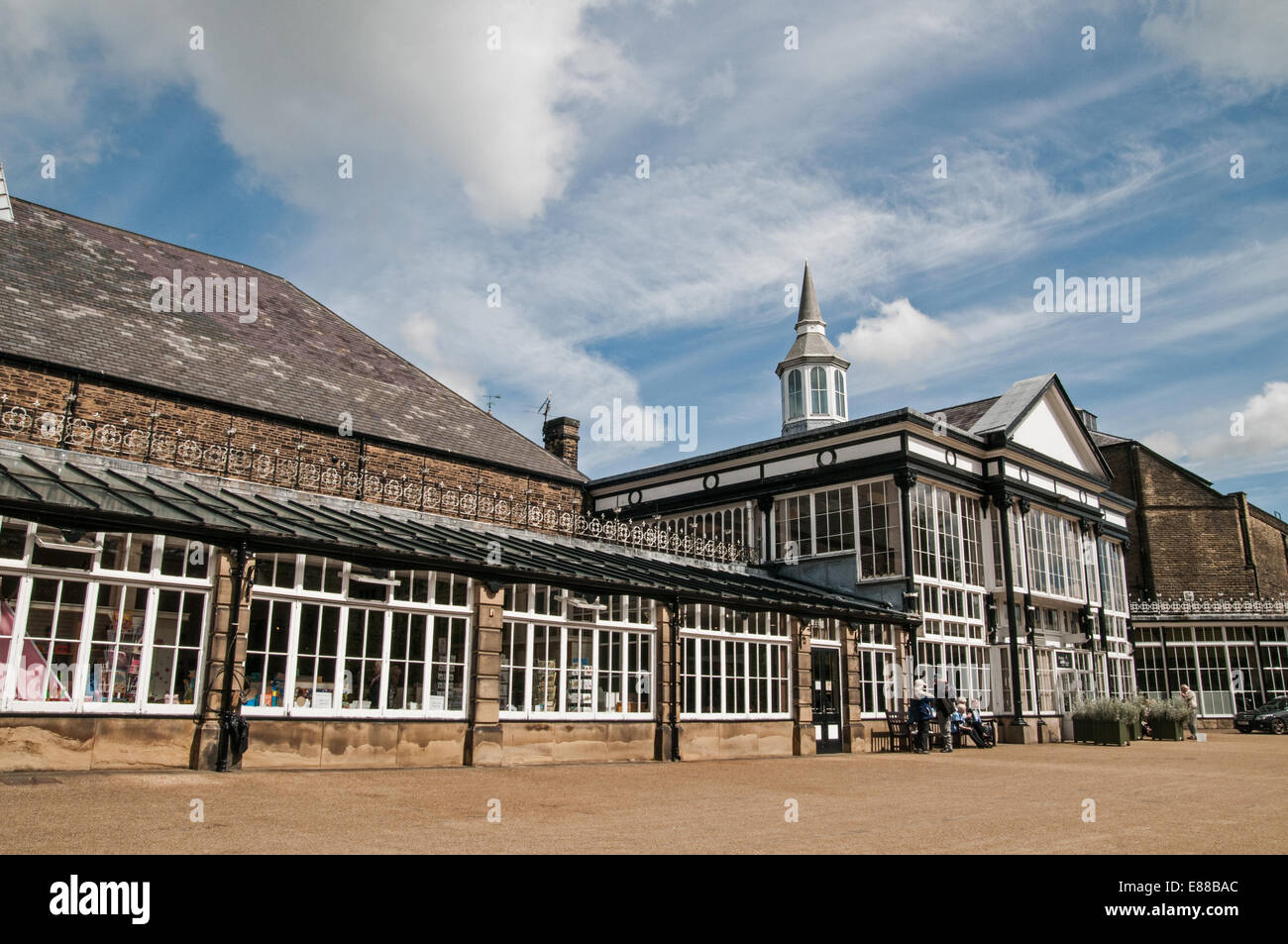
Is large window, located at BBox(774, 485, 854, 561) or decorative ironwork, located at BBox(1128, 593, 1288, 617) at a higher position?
large window, located at BBox(774, 485, 854, 561)

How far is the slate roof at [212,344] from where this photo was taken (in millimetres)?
18766

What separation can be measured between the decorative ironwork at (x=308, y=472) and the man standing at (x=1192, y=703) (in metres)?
14.1

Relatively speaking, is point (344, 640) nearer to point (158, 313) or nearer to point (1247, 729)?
point (158, 313)

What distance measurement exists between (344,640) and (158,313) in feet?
41.0

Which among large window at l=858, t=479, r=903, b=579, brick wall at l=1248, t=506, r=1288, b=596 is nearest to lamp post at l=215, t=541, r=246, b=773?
large window at l=858, t=479, r=903, b=579

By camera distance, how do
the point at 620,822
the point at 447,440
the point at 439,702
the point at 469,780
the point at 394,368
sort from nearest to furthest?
the point at 620,822 < the point at 469,780 < the point at 439,702 < the point at 447,440 < the point at 394,368

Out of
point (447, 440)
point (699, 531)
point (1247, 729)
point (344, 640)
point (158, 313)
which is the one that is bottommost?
point (1247, 729)

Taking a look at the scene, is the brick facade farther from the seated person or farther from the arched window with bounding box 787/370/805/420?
the seated person

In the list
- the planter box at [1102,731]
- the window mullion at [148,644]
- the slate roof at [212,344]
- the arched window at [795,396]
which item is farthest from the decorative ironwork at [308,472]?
the planter box at [1102,731]

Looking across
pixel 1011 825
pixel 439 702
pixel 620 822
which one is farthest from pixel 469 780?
pixel 1011 825

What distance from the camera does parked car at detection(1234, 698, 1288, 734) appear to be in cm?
3048

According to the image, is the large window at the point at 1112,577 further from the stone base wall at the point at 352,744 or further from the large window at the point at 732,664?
the stone base wall at the point at 352,744

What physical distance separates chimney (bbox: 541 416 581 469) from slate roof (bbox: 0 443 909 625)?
9702 millimetres
